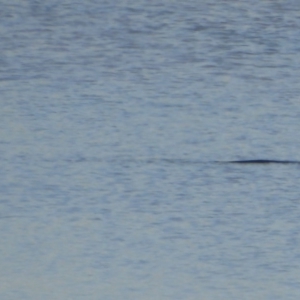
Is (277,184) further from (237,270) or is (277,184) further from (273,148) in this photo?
(237,270)

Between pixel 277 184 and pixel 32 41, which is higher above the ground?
pixel 32 41

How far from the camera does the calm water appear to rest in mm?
2316

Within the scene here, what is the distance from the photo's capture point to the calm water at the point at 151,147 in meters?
2.32

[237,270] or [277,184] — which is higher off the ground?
[277,184]

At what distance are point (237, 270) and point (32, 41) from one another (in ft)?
3.17

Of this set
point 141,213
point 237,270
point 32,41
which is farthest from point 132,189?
point 32,41

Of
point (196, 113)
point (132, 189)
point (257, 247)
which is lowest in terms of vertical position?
point (257, 247)

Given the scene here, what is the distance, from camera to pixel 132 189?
2332 millimetres

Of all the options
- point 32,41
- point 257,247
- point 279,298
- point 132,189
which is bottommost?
point 279,298

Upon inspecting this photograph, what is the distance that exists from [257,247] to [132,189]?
43cm

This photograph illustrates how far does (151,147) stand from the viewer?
233 cm

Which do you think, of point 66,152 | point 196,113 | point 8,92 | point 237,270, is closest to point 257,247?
point 237,270

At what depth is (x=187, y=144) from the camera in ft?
7.64

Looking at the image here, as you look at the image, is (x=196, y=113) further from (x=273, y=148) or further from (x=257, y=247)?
(x=257, y=247)
